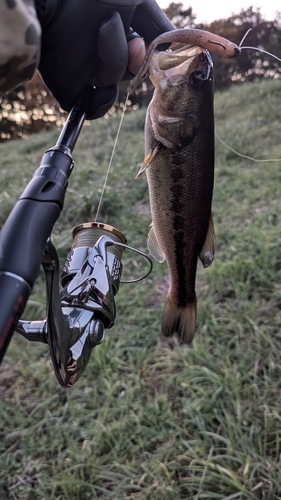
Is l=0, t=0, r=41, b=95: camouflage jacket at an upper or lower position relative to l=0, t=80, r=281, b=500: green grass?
upper

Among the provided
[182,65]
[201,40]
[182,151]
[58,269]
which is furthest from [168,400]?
[201,40]

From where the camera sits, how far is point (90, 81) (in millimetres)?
1300

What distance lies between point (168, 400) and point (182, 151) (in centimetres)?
142

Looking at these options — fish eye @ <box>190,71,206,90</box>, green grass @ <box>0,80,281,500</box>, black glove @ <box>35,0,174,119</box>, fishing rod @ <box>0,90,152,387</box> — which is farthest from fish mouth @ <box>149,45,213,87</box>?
green grass @ <box>0,80,281,500</box>

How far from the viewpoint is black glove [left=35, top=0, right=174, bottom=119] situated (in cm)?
116

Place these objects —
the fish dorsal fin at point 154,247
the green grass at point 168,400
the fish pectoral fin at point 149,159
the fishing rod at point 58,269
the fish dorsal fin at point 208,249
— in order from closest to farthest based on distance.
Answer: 1. the fishing rod at point 58,269
2. the fish pectoral fin at point 149,159
3. the fish dorsal fin at point 208,249
4. the fish dorsal fin at point 154,247
5. the green grass at point 168,400

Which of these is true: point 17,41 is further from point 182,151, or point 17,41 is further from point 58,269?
point 182,151

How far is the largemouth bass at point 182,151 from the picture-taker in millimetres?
1540

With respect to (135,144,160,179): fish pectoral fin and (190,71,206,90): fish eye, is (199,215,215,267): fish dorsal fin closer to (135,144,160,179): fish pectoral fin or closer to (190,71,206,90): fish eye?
(135,144,160,179): fish pectoral fin

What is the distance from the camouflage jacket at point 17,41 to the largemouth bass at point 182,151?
57 centimetres

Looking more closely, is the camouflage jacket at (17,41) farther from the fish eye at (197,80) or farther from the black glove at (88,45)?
the fish eye at (197,80)

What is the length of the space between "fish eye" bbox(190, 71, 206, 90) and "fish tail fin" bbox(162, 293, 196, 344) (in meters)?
0.86

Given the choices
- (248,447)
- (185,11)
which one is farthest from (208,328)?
(185,11)

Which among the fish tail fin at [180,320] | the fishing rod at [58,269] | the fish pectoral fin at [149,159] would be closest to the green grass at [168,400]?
the fish tail fin at [180,320]
